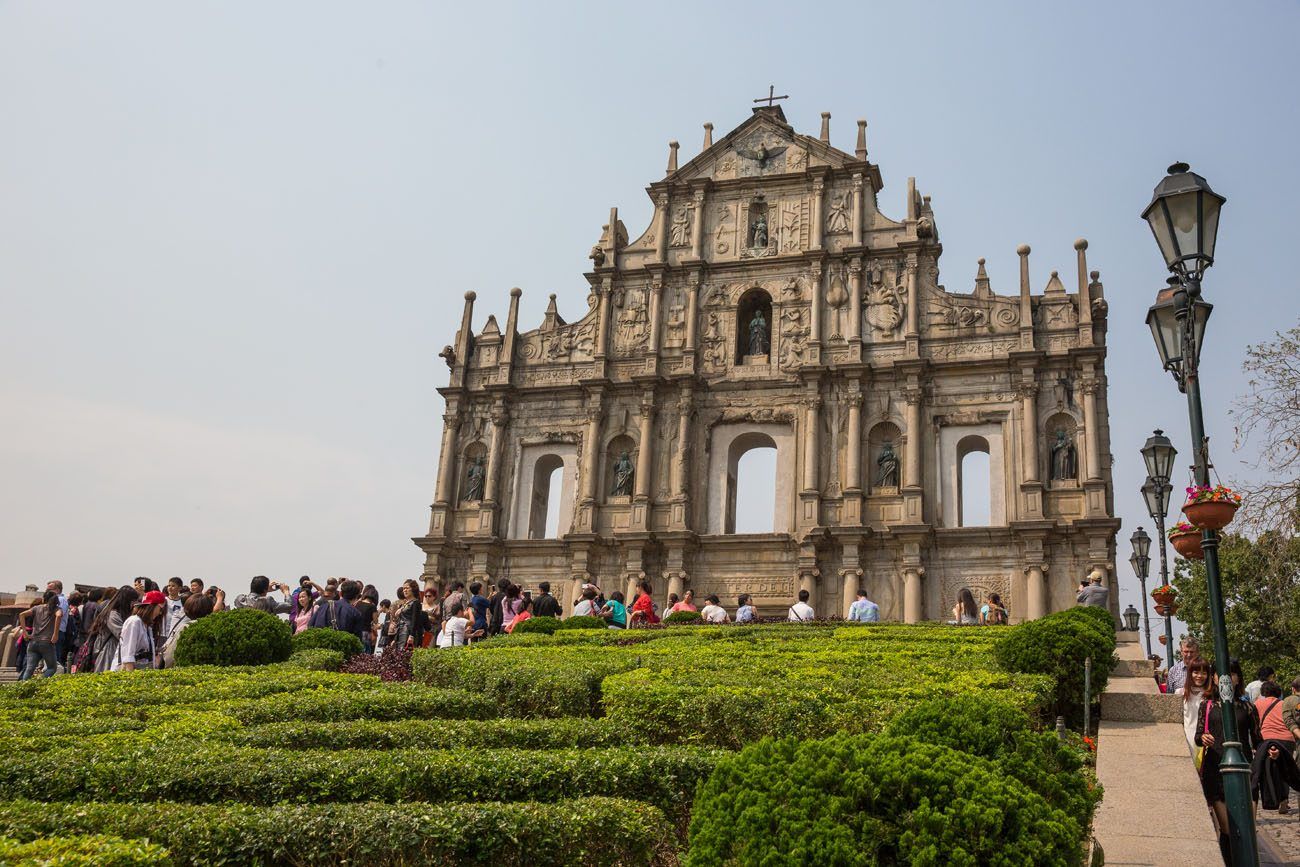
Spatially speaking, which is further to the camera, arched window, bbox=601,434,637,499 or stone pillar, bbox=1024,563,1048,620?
Answer: arched window, bbox=601,434,637,499

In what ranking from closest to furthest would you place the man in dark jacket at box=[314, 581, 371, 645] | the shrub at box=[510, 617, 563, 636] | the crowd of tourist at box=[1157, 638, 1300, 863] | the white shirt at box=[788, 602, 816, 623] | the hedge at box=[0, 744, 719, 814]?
1. the hedge at box=[0, 744, 719, 814]
2. the crowd of tourist at box=[1157, 638, 1300, 863]
3. the man in dark jacket at box=[314, 581, 371, 645]
4. the shrub at box=[510, 617, 563, 636]
5. the white shirt at box=[788, 602, 816, 623]

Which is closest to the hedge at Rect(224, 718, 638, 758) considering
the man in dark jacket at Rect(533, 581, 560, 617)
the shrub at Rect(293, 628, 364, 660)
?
the shrub at Rect(293, 628, 364, 660)

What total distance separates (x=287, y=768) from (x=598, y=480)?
81.8ft

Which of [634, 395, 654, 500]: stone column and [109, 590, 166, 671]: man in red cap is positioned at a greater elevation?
[634, 395, 654, 500]: stone column

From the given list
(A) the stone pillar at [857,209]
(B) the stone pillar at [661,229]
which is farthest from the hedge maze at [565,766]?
(B) the stone pillar at [661,229]

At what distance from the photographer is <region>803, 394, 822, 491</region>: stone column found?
29844 millimetres

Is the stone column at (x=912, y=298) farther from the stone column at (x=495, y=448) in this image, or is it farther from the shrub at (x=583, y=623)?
the shrub at (x=583, y=623)

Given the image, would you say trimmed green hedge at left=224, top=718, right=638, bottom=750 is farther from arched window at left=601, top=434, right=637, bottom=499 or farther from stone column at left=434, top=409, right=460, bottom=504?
stone column at left=434, top=409, right=460, bottom=504

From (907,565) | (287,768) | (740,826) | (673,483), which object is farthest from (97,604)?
(907,565)

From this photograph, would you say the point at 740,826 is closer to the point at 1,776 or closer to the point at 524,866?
the point at 524,866

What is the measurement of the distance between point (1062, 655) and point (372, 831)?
28.7 feet

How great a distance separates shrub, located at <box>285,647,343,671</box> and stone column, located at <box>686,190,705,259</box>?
817 inches

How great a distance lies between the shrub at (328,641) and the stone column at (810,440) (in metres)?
15.3

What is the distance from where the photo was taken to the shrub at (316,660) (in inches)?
575
